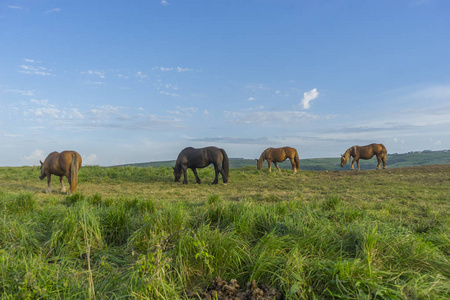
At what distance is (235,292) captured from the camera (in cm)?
251

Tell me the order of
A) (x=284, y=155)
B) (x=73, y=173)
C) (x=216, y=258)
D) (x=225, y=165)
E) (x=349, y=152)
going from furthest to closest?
(x=349, y=152), (x=284, y=155), (x=225, y=165), (x=73, y=173), (x=216, y=258)

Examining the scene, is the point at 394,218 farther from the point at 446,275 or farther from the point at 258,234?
the point at 258,234

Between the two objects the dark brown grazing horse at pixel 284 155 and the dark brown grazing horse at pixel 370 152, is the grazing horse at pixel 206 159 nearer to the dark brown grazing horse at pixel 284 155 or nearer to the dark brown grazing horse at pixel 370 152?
the dark brown grazing horse at pixel 284 155

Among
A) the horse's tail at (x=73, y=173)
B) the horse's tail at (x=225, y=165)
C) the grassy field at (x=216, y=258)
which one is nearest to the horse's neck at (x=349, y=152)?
the horse's tail at (x=225, y=165)

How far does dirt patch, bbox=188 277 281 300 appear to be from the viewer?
7.82 feet

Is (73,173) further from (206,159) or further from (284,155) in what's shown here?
(284,155)

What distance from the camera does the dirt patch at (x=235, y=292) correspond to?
7.82 feet

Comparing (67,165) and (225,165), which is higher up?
(67,165)

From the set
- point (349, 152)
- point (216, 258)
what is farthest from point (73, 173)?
point (349, 152)

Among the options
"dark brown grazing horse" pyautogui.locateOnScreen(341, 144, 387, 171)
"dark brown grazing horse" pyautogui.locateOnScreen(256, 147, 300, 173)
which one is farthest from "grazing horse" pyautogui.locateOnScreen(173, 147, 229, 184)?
"dark brown grazing horse" pyautogui.locateOnScreen(341, 144, 387, 171)

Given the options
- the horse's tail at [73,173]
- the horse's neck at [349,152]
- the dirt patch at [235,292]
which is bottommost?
the dirt patch at [235,292]

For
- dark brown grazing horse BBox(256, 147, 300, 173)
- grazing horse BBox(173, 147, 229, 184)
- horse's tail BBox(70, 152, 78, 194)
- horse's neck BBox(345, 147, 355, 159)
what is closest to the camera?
horse's tail BBox(70, 152, 78, 194)

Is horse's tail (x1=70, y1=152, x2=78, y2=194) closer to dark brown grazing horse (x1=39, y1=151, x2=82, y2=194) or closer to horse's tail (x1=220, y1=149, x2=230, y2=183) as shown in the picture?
dark brown grazing horse (x1=39, y1=151, x2=82, y2=194)

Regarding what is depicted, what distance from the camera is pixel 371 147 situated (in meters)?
21.8
